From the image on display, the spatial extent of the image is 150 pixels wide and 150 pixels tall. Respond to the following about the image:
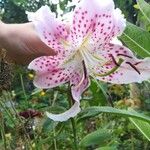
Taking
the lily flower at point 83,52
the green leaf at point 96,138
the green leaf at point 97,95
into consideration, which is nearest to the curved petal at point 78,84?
the lily flower at point 83,52

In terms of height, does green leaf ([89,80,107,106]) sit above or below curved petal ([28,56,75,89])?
below

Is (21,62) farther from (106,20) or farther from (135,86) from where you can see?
(135,86)

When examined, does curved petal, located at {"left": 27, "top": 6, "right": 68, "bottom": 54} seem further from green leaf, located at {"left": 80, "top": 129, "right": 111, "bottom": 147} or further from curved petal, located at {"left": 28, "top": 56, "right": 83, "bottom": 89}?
green leaf, located at {"left": 80, "top": 129, "right": 111, "bottom": 147}

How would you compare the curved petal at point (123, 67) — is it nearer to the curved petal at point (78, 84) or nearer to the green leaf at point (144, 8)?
the curved petal at point (78, 84)

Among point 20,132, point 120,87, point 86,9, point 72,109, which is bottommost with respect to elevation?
point 120,87

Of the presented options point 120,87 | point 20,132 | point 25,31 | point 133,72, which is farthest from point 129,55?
point 120,87

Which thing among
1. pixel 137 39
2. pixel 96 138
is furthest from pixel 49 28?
pixel 96 138

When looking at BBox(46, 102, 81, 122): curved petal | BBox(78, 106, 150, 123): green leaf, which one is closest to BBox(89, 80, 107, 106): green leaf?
BBox(78, 106, 150, 123): green leaf

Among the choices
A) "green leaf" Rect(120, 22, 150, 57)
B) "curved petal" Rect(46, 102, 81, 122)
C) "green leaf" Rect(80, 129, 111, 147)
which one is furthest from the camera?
"green leaf" Rect(80, 129, 111, 147)
